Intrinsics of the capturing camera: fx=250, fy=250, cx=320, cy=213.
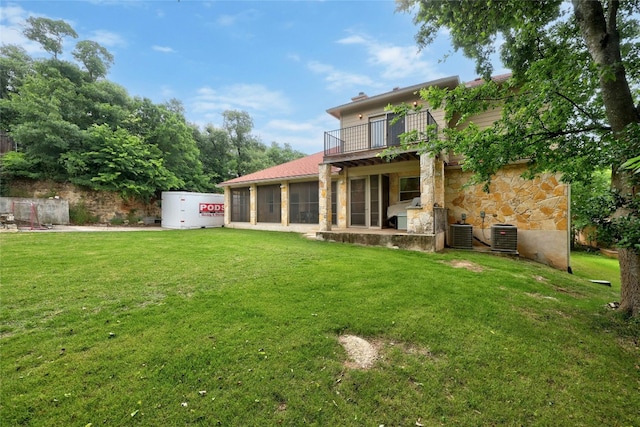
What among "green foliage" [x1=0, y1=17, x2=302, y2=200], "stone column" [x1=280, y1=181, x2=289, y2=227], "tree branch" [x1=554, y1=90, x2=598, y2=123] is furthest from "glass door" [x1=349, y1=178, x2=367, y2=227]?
"green foliage" [x1=0, y1=17, x2=302, y2=200]

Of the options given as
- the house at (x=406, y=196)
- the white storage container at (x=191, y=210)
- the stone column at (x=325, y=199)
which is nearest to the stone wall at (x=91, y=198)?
the white storage container at (x=191, y=210)

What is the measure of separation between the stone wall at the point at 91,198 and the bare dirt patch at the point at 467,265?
19.9 m

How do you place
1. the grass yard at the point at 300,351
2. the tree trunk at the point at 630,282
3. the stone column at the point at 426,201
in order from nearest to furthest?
1. the grass yard at the point at 300,351
2. the tree trunk at the point at 630,282
3. the stone column at the point at 426,201

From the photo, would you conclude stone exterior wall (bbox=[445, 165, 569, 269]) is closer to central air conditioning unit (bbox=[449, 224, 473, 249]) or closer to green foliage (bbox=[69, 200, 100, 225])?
central air conditioning unit (bbox=[449, 224, 473, 249])

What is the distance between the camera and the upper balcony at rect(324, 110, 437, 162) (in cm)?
945

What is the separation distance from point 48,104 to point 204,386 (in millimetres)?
21090

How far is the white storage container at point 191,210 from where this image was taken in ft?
50.4

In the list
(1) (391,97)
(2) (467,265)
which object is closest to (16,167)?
(1) (391,97)

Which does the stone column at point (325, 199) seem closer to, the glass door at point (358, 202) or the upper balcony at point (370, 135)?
the upper balcony at point (370, 135)

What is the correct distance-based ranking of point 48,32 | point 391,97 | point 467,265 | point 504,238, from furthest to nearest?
point 48,32 → point 391,97 → point 504,238 → point 467,265

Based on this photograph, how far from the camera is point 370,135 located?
10.7 meters

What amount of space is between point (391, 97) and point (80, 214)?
62.8ft

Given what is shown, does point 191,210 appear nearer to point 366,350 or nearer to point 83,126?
point 83,126

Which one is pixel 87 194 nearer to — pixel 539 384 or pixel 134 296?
pixel 134 296
